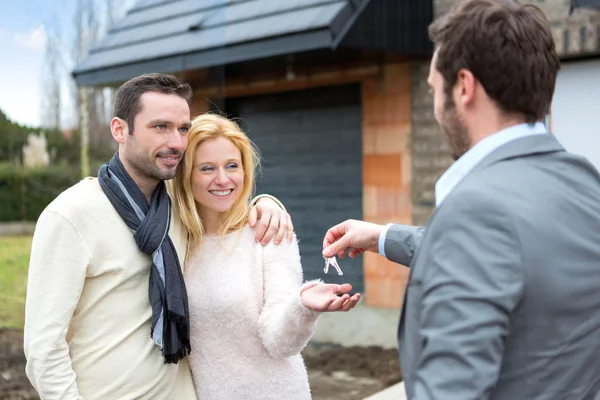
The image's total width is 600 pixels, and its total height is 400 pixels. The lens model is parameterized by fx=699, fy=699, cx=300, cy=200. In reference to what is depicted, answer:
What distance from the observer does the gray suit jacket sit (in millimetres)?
1159

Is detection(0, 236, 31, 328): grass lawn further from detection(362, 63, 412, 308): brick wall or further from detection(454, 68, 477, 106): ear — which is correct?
detection(454, 68, 477, 106): ear

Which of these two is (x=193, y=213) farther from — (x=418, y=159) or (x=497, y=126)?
(x=418, y=159)

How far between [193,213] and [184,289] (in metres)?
0.32

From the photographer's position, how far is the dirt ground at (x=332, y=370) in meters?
4.59

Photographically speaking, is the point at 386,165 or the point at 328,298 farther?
the point at 386,165

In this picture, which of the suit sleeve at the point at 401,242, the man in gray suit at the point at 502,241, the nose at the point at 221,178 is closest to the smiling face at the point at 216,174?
the nose at the point at 221,178

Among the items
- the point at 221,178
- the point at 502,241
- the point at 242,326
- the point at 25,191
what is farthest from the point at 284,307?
the point at 25,191

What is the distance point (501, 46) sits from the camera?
4.27 feet

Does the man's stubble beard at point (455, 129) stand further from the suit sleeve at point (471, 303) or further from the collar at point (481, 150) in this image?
the suit sleeve at point (471, 303)

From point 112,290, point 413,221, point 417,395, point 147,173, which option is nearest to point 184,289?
point 112,290

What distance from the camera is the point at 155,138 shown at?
7.53 feet

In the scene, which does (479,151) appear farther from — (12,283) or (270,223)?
(12,283)

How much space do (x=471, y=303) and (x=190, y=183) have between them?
1.55 metres

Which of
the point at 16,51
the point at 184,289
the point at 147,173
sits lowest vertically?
the point at 184,289
